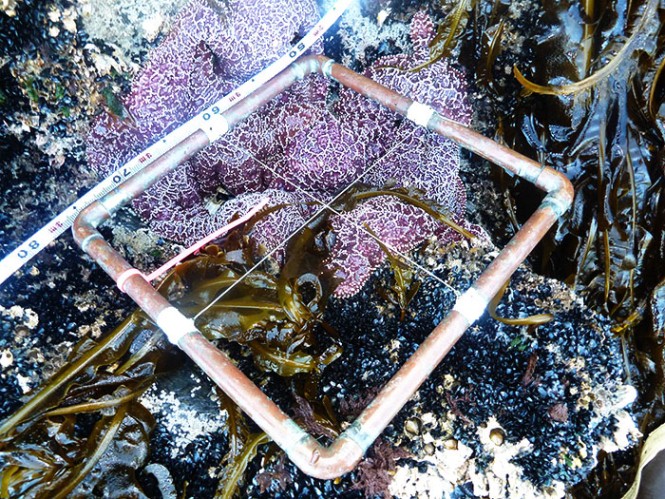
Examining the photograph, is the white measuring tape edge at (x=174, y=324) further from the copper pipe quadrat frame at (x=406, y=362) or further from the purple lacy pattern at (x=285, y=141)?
the purple lacy pattern at (x=285, y=141)

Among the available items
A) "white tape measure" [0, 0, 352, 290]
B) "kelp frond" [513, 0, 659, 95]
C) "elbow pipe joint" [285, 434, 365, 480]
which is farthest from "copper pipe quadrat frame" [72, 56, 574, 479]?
"kelp frond" [513, 0, 659, 95]

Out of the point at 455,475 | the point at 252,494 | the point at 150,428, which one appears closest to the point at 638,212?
the point at 455,475

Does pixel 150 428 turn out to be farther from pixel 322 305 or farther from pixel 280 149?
pixel 280 149

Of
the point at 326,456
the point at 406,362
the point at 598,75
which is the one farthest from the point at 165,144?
the point at 598,75

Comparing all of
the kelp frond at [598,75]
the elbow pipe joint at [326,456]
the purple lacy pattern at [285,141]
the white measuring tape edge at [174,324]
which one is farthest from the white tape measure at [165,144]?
the elbow pipe joint at [326,456]

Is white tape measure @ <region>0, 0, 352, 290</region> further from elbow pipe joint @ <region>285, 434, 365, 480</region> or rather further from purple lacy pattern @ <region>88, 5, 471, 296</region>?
elbow pipe joint @ <region>285, 434, 365, 480</region>

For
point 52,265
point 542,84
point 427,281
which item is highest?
point 52,265
